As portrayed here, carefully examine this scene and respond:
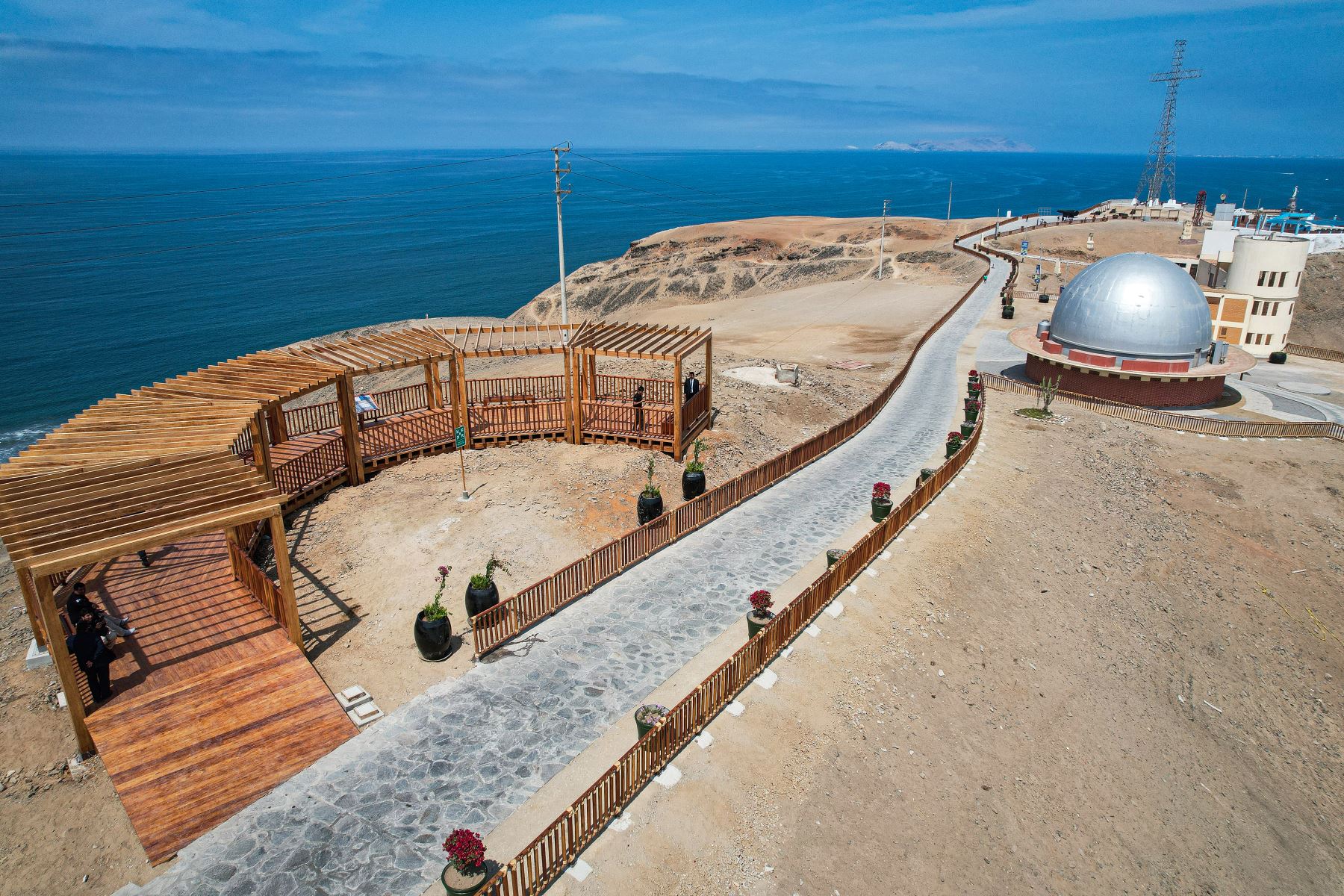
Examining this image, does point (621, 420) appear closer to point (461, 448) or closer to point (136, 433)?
point (461, 448)

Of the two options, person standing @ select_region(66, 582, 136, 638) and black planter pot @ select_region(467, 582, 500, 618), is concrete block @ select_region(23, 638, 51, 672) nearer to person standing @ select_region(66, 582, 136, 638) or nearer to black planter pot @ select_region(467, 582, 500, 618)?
person standing @ select_region(66, 582, 136, 638)

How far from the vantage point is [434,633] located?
536 inches

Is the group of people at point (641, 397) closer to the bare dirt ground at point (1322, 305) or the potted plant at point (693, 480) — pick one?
the potted plant at point (693, 480)

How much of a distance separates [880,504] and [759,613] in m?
6.60

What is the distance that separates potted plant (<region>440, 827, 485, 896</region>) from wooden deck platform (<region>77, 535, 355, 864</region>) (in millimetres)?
3863

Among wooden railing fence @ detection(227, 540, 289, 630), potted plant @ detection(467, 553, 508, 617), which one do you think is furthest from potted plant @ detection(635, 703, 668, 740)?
wooden railing fence @ detection(227, 540, 289, 630)

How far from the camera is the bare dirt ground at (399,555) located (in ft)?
34.3

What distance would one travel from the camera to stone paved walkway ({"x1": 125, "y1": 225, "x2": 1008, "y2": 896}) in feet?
31.6

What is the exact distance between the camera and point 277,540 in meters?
13.3

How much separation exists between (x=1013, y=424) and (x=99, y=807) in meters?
29.1

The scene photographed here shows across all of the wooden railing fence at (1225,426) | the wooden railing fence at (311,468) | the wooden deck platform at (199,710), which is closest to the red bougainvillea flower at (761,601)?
the wooden deck platform at (199,710)

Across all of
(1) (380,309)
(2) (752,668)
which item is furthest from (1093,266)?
(1) (380,309)

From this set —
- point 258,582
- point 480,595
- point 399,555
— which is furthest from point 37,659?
point 480,595

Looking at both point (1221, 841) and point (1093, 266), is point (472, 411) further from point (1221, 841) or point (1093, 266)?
point (1093, 266)
